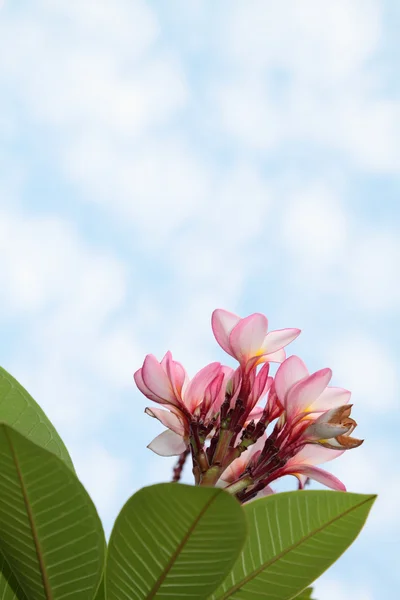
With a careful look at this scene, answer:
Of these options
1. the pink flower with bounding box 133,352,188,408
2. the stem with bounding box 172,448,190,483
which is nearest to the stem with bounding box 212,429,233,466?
the pink flower with bounding box 133,352,188,408

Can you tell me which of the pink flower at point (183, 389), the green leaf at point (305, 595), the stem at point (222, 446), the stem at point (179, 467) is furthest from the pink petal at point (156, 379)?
the stem at point (179, 467)

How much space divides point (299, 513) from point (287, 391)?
0.75 ft

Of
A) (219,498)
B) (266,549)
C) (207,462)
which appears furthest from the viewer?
(207,462)

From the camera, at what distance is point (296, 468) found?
84 centimetres

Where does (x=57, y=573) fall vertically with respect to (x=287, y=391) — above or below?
below

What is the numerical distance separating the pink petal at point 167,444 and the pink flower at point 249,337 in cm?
14

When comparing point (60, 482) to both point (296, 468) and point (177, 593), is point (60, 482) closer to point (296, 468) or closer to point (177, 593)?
point (177, 593)

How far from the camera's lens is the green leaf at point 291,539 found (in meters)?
0.59

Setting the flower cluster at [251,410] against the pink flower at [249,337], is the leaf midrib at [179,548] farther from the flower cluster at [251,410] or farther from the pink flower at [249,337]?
the pink flower at [249,337]

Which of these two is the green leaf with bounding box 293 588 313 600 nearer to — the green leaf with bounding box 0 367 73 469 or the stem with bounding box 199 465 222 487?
the stem with bounding box 199 465 222 487

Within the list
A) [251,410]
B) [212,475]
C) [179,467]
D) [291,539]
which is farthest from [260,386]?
[179,467]

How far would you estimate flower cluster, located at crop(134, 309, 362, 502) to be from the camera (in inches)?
30.9

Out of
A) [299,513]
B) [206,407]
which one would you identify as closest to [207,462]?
[206,407]

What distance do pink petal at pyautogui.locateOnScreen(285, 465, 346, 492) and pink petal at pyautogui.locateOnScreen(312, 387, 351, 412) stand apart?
0.24 feet
